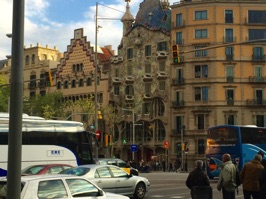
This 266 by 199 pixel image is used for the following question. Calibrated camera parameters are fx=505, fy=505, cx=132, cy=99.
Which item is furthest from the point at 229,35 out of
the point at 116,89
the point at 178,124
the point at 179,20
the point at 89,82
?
the point at 89,82

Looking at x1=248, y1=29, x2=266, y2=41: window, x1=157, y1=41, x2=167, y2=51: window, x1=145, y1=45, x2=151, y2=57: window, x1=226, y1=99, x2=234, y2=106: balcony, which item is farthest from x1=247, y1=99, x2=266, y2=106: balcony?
x1=145, y1=45, x2=151, y2=57: window

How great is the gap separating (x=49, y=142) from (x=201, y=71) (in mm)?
43757

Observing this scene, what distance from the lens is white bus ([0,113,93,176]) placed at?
22.9m

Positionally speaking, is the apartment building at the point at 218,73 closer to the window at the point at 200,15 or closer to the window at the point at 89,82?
the window at the point at 200,15

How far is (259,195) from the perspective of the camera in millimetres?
12750

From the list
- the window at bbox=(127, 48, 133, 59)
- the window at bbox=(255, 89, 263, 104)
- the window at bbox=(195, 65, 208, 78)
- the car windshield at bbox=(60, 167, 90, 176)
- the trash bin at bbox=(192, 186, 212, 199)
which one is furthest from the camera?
the window at bbox=(127, 48, 133, 59)

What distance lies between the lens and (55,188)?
10641mm

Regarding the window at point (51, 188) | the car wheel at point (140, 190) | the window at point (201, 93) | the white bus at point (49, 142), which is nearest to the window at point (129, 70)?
the window at point (201, 93)

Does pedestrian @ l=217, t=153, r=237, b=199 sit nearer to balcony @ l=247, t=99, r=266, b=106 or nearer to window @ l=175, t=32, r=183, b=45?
balcony @ l=247, t=99, r=266, b=106

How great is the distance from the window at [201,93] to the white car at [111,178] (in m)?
46.0

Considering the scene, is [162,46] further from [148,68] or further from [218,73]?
[218,73]

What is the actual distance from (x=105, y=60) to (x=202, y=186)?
218 feet

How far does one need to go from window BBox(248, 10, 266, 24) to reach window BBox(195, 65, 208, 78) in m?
8.51

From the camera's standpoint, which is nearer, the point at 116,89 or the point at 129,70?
the point at 129,70
